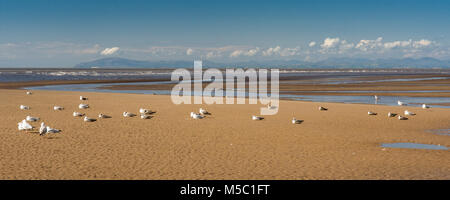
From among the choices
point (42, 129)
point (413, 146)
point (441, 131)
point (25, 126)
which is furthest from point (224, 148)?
point (441, 131)

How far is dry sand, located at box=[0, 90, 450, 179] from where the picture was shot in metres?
12.1

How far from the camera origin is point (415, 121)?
22656 millimetres

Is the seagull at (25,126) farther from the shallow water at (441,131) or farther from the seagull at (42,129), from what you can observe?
the shallow water at (441,131)

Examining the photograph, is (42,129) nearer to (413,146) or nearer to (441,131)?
(413,146)

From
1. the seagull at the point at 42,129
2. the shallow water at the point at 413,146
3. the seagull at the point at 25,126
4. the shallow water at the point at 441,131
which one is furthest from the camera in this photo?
the shallow water at the point at 441,131

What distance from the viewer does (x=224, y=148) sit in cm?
1554

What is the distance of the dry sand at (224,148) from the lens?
1212 centimetres

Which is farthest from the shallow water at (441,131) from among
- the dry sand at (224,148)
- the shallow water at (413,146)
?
the shallow water at (413,146)

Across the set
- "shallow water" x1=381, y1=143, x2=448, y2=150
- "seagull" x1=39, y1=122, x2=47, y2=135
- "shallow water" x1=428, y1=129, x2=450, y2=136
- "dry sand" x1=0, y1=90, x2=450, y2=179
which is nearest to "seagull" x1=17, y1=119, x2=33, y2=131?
"dry sand" x1=0, y1=90, x2=450, y2=179

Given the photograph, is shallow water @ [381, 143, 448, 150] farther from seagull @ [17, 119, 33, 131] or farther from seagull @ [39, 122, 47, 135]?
seagull @ [17, 119, 33, 131]

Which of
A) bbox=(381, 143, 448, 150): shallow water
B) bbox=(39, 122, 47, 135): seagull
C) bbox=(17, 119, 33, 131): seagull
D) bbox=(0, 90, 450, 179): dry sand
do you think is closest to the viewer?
bbox=(0, 90, 450, 179): dry sand
